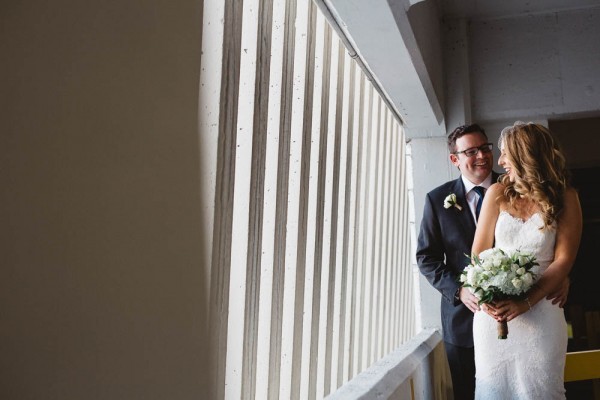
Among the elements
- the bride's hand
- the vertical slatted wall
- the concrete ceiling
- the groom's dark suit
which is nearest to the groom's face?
the groom's dark suit

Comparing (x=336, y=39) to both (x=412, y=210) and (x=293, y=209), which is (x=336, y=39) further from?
(x=412, y=210)

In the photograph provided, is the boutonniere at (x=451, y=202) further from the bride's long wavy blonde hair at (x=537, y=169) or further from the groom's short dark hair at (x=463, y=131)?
the bride's long wavy blonde hair at (x=537, y=169)

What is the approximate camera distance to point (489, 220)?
2627mm

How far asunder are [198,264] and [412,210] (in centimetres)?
393

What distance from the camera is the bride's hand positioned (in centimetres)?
245

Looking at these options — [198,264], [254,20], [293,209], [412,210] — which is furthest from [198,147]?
[412,210]

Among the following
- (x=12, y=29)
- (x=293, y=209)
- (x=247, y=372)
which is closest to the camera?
(x=12, y=29)

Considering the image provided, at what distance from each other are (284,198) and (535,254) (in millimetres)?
1241

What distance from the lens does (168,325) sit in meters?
0.78

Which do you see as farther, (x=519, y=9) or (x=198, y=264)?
(x=519, y=9)

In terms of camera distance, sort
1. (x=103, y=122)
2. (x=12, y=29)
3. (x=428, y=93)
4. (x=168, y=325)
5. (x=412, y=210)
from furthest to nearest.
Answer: (x=412, y=210)
(x=428, y=93)
(x=168, y=325)
(x=103, y=122)
(x=12, y=29)

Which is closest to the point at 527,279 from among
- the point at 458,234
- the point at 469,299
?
the point at 469,299

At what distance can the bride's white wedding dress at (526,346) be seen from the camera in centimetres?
246

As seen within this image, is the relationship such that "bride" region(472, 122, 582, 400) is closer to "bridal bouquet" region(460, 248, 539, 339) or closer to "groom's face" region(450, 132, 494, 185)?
"bridal bouquet" region(460, 248, 539, 339)
